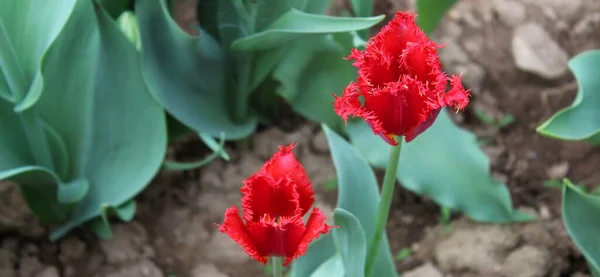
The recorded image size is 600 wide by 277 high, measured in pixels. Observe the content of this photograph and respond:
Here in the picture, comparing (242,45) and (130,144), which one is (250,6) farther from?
(130,144)

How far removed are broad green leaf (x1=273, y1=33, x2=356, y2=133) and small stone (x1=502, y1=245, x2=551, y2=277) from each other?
0.38 meters

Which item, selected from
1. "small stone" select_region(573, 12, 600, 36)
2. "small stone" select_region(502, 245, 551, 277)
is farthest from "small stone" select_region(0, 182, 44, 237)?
"small stone" select_region(573, 12, 600, 36)

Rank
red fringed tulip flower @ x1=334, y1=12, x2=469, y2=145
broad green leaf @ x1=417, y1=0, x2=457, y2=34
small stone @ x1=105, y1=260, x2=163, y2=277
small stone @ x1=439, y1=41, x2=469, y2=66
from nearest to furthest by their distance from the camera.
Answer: red fringed tulip flower @ x1=334, y1=12, x2=469, y2=145 → small stone @ x1=105, y1=260, x2=163, y2=277 → broad green leaf @ x1=417, y1=0, x2=457, y2=34 → small stone @ x1=439, y1=41, x2=469, y2=66

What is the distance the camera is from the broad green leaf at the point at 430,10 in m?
1.28

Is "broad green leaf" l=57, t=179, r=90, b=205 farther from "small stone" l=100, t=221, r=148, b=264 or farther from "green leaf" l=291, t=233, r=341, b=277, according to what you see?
"green leaf" l=291, t=233, r=341, b=277

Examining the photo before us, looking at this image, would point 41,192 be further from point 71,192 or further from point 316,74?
point 316,74

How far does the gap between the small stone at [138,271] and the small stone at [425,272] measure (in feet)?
1.33

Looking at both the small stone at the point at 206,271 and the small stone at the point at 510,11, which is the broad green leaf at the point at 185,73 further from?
the small stone at the point at 510,11

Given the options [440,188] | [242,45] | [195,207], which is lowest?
[195,207]

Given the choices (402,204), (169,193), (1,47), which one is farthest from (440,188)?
(1,47)

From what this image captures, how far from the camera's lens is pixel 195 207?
1.30 metres

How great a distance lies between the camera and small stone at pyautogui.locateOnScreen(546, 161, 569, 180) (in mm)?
1342

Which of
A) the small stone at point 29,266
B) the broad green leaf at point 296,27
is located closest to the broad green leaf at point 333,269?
the broad green leaf at point 296,27

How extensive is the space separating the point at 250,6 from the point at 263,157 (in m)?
0.34
